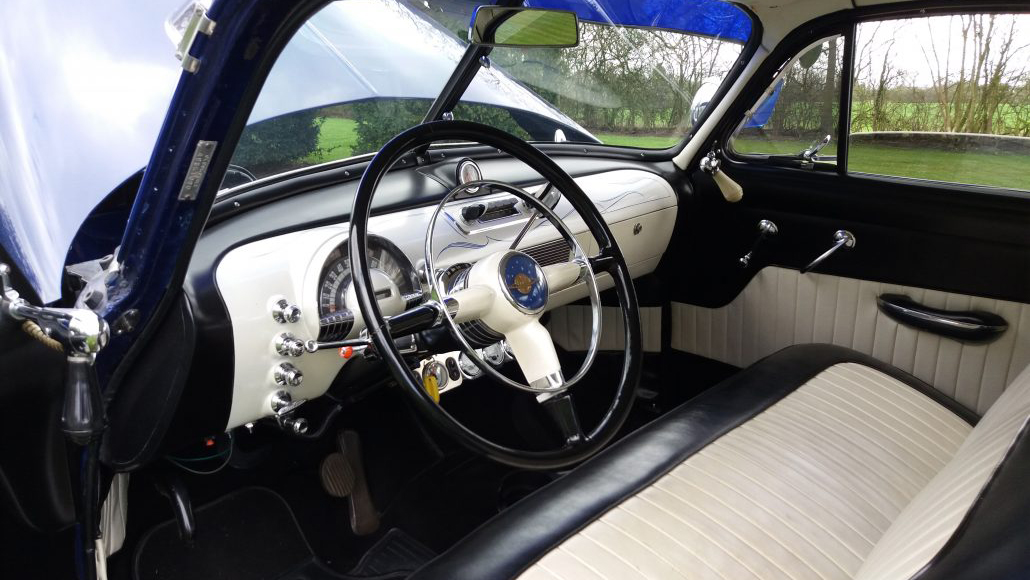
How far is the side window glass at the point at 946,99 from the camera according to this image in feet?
6.77

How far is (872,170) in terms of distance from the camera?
237 centimetres

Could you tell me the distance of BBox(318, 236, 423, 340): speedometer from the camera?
163 centimetres

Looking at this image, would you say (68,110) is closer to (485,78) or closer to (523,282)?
(523,282)

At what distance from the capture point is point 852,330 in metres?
2.43

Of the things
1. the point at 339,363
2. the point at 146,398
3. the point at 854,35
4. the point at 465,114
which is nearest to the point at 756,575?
the point at 339,363

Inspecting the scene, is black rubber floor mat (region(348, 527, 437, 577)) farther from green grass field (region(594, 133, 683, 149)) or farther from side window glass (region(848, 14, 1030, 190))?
side window glass (region(848, 14, 1030, 190))

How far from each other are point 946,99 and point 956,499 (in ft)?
4.87

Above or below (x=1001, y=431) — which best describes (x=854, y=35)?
above

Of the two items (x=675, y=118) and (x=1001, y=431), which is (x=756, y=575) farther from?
(x=675, y=118)

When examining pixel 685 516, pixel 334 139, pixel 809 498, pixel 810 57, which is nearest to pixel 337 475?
pixel 334 139

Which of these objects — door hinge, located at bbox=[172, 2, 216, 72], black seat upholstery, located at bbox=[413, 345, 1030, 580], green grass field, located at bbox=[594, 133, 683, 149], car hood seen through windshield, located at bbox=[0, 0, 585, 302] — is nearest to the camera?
black seat upholstery, located at bbox=[413, 345, 1030, 580]

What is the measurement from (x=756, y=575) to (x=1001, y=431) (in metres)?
0.45

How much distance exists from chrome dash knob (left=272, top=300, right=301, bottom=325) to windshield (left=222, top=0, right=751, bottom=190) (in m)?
0.34

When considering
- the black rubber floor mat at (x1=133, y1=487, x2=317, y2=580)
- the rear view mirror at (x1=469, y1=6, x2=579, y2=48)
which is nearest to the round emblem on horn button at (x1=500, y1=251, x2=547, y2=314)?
the rear view mirror at (x1=469, y1=6, x2=579, y2=48)
